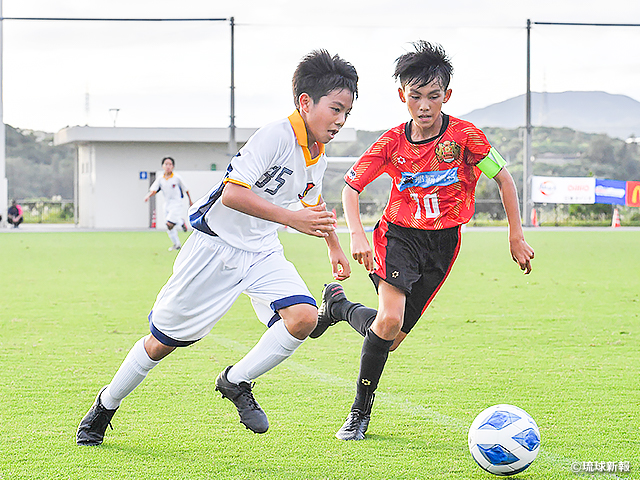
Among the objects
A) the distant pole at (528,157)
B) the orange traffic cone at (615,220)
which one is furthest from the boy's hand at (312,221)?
the orange traffic cone at (615,220)

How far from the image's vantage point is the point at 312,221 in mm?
3336

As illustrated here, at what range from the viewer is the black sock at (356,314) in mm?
4415

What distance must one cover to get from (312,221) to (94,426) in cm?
138

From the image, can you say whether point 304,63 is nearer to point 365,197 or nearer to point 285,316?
point 285,316

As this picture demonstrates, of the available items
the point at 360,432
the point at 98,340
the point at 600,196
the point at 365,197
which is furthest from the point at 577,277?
the point at 365,197

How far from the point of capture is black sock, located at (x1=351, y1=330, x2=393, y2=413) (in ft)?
13.0

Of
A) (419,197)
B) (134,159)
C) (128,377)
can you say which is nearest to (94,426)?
(128,377)

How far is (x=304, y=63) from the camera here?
3635 mm

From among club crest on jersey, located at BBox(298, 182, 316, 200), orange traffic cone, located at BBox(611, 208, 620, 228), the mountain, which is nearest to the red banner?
→ orange traffic cone, located at BBox(611, 208, 620, 228)

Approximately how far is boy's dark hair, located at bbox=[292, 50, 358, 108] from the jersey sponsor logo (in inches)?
26.8

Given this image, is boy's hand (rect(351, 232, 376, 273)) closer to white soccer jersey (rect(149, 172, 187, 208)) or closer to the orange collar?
the orange collar

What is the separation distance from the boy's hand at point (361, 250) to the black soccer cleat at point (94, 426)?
4.33ft

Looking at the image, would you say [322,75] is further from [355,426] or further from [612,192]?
[612,192]

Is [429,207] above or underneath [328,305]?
above
